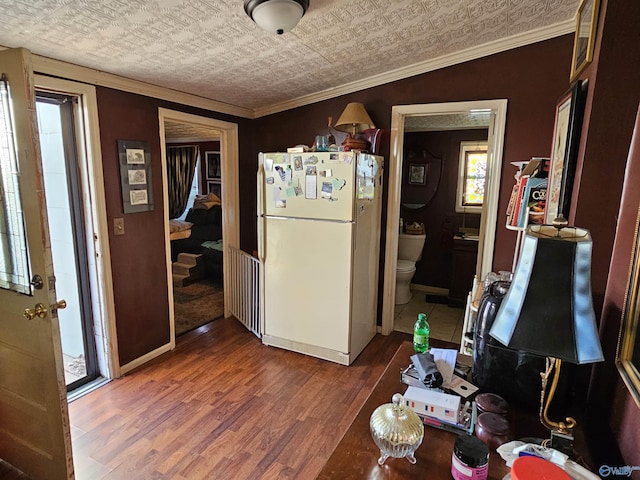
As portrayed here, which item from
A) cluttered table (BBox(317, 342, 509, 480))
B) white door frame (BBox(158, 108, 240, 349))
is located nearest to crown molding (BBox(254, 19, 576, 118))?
white door frame (BBox(158, 108, 240, 349))

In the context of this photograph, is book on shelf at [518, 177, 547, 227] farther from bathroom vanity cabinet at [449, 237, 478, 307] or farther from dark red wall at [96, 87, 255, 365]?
dark red wall at [96, 87, 255, 365]

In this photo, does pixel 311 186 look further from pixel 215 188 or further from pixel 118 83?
pixel 215 188

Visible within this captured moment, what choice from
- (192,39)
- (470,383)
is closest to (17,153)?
(192,39)

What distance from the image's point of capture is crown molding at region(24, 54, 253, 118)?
2.00 meters

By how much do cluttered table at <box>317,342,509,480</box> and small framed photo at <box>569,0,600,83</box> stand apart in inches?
54.3

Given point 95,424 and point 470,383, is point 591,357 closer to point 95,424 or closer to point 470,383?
point 470,383

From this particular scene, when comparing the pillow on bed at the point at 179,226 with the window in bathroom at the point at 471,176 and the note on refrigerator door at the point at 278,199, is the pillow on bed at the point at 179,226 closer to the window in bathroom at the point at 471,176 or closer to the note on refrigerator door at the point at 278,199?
the note on refrigerator door at the point at 278,199

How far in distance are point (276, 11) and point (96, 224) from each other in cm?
179

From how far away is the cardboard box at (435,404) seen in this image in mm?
1043

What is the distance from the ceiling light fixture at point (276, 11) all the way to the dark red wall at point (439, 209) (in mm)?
3169

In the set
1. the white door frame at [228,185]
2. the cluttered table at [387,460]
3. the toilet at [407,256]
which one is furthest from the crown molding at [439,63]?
the cluttered table at [387,460]

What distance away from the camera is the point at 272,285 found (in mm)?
2967

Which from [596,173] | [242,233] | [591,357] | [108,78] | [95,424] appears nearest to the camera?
[591,357]

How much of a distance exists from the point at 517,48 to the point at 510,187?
0.94m
